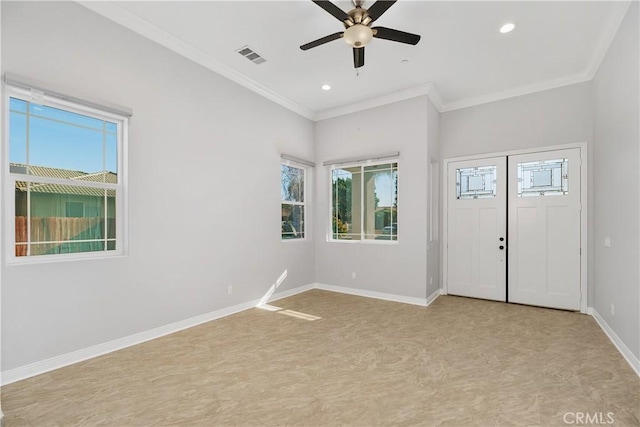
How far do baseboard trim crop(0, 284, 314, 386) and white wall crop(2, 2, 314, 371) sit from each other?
6 centimetres

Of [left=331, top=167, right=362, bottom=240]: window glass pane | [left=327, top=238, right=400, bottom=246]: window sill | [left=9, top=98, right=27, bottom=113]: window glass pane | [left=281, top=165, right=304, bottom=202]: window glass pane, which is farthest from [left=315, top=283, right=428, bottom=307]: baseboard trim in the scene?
[left=9, top=98, right=27, bottom=113]: window glass pane

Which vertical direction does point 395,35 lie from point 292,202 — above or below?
above

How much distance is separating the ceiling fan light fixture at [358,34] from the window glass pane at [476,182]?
3.22 metres

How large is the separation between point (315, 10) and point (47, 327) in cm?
371

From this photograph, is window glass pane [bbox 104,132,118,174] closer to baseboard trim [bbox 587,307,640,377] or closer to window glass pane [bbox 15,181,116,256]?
window glass pane [bbox 15,181,116,256]

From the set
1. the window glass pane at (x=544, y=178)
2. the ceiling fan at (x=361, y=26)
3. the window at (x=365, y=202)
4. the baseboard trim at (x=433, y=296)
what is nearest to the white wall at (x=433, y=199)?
the baseboard trim at (x=433, y=296)

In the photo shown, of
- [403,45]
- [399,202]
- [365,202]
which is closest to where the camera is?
[403,45]

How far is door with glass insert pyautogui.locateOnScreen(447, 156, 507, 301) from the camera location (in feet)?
15.5

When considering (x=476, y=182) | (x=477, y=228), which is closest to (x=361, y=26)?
(x=476, y=182)

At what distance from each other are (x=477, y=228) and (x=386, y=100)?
258cm

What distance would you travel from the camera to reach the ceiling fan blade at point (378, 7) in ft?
7.77

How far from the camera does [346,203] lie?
553 cm

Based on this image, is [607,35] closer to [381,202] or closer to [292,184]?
[381,202]

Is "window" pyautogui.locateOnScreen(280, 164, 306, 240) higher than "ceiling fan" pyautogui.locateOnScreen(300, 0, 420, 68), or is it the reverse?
"ceiling fan" pyautogui.locateOnScreen(300, 0, 420, 68)
